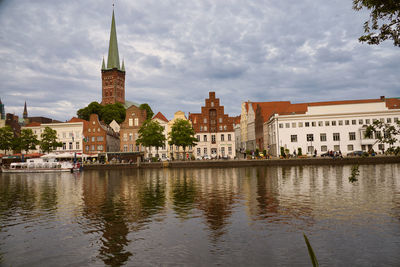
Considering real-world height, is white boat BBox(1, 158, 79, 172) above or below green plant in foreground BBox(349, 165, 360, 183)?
below

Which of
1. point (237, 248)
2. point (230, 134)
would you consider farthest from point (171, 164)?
point (237, 248)

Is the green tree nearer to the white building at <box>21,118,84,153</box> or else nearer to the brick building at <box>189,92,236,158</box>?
the white building at <box>21,118,84,153</box>

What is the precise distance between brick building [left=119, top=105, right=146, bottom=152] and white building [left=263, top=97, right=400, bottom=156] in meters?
44.7

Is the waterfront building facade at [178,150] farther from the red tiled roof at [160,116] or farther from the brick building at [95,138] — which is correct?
the brick building at [95,138]

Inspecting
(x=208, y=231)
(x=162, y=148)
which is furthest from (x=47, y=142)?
(x=208, y=231)

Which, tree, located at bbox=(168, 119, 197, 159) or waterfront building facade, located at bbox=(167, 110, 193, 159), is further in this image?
waterfront building facade, located at bbox=(167, 110, 193, 159)

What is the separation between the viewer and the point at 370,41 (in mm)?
10969

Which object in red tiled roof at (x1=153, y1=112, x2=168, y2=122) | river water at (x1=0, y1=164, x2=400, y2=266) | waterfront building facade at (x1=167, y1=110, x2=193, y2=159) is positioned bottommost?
river water at (x1=0, y1=164, x2=400, y2=266)

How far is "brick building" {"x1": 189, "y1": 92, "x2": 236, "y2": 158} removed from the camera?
10650cm

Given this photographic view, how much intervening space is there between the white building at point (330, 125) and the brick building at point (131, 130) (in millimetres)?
44673

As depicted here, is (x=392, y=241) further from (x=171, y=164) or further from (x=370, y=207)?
(x=171, y=164)

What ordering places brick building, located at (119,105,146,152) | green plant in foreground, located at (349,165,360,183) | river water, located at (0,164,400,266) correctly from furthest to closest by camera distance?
brick building, located at (119,105,146,152), river water, located at (0,164,400,266), green plant in foreground, located at (349,165,360,183)

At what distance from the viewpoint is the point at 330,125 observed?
96.6m

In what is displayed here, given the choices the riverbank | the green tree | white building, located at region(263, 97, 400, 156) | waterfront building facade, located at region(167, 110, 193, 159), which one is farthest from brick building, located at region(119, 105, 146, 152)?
white building, located at region(263, 97, 400, 156)
